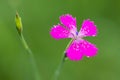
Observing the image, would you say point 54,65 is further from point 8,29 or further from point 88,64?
point 8,29

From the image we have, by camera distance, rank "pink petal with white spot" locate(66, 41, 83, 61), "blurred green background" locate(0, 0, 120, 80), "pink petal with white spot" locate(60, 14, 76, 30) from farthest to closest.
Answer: "blurred green background" locate(0, 0, 120, 80), "pink petal with white spot" locate(60, 14, 76, 30), "pink petal with white spot" locate(66, 41, 83, 61)

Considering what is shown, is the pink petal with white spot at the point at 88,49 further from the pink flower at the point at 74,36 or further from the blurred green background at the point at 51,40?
the blurred green background at the point at 51,40

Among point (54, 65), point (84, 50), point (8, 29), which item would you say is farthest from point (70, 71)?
point (84, 50)

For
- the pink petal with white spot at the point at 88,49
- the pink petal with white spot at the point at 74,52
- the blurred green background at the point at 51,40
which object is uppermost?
the pink petal with white spot at the point at 74,52

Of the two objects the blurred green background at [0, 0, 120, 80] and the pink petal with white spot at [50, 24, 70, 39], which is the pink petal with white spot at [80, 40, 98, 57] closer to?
the pink petal with white spot at [50, 24, 70, 39]

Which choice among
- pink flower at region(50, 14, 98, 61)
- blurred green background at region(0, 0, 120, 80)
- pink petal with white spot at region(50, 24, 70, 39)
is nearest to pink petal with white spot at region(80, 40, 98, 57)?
pink flower at region(50, 14, 98, 61)

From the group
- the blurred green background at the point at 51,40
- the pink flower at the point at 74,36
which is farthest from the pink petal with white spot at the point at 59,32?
the blurred green background at the point at 51,40

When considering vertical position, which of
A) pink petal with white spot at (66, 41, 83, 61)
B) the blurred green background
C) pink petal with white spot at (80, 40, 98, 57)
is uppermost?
pink petal with white spot at (66, 41, 83, 61)

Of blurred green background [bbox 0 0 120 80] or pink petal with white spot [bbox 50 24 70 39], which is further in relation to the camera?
blurred green background [bbox 0 0 120 80]

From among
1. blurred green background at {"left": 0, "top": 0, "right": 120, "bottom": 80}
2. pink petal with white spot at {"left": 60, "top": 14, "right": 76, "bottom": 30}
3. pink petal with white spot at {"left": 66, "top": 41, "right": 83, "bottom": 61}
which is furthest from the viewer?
blurred green background at {"left": 0, "top": 0, "right": 120, "bottom": 80}
